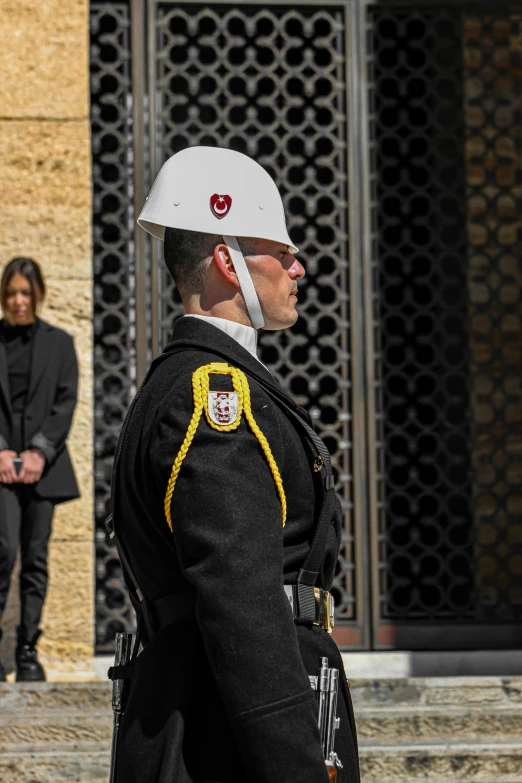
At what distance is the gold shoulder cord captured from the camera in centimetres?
211

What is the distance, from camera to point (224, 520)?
2033 mm

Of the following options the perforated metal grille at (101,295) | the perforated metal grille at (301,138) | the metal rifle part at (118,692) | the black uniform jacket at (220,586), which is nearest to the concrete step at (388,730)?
the perforated metal grille at (101,295)

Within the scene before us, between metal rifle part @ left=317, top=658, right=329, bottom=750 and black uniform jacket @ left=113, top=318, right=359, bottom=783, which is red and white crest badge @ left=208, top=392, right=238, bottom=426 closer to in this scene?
black uniform jacket @ left=113, top=318, right=359, bottom=783

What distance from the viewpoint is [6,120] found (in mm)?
7383

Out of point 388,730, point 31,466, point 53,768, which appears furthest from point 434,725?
point 31,466

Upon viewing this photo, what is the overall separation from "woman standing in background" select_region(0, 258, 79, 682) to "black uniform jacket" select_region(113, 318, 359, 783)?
4308 mm

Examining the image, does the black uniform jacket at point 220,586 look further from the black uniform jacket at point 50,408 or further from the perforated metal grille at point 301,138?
the perforated metal grille at point 301,138

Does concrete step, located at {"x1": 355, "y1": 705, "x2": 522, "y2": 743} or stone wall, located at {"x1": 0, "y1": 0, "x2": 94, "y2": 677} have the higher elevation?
stone wall, located at {"x1": 0, "y1": 0, "x2": 94, "y2": 677}

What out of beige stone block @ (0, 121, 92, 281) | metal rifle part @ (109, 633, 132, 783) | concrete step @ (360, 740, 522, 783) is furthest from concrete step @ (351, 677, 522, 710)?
metal rifle part @ (109, 633, 132, 783)

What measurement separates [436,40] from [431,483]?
2990 mm

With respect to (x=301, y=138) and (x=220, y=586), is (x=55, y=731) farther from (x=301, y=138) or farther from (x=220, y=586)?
(x=301, y=138)

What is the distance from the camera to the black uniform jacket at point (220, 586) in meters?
1.99

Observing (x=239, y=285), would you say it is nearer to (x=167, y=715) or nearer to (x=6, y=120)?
(x=167, y=715)

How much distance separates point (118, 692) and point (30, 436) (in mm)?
4451
